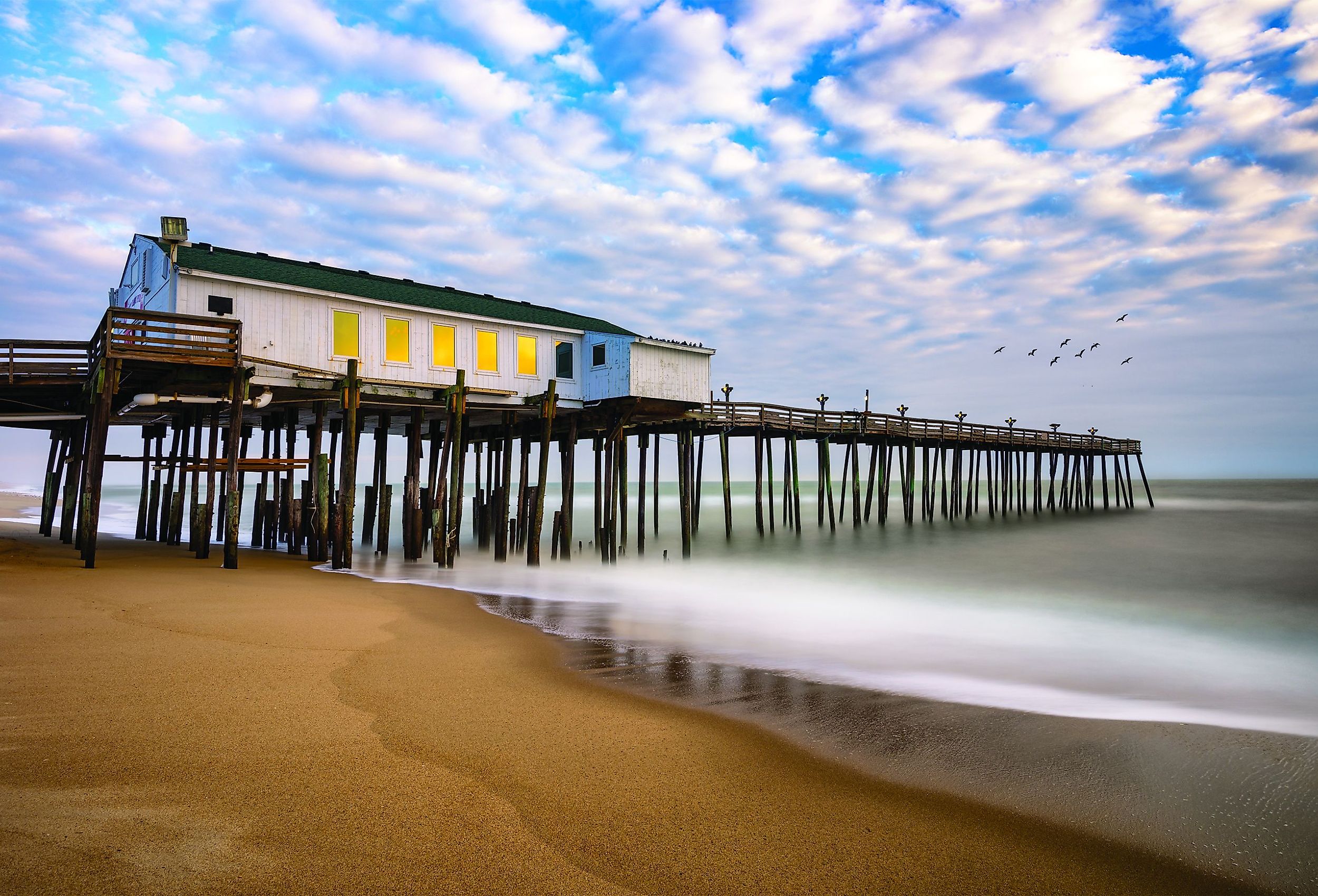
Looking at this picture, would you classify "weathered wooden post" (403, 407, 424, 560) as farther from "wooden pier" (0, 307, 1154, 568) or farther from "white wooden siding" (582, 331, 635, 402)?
"white wooden siding" (582, 331, 635, 402)

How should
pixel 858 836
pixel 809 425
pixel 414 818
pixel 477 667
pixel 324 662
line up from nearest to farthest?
1. pixel 414 818
2. pixel 858 836
3. pixel 324 662
4. pixel 477 667
5. pixel 809 425

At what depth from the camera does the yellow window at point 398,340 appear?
59.4ft

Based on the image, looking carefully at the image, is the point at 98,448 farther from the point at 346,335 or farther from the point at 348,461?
the point at 346,335

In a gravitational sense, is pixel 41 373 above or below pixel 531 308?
below

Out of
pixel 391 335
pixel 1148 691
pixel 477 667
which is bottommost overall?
pixel 1148 691

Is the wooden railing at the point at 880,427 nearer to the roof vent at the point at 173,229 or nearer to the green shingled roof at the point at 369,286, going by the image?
the green shingled roof at the point at 369,286

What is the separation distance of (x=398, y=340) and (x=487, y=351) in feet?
7.51

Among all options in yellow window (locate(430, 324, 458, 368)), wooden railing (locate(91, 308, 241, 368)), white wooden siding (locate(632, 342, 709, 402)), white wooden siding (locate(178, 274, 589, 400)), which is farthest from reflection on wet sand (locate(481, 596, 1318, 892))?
white wooden siding (locate(632, 342, 709, 402))

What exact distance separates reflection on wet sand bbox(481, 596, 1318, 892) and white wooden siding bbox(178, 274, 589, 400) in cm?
1131

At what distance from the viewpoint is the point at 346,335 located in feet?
57.4

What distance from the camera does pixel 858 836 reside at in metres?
4.37

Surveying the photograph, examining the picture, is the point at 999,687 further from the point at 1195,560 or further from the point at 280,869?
the point at 1195,560

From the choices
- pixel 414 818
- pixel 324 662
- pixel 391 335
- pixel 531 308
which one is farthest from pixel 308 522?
pixel 414 818

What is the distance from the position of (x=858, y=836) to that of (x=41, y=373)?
18.0 m
